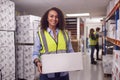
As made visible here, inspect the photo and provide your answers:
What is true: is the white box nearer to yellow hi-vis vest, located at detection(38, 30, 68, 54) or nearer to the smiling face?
yellow hi-vis vest, located at detection(38, 30, 68, 54)

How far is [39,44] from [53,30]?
220mm

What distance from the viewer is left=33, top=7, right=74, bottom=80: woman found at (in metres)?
→ 1.83

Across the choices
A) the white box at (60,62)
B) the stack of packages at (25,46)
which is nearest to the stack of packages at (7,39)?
the stack of packages at (25,46)

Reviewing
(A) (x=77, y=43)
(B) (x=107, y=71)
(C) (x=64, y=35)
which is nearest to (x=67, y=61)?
(C) (x=64, y=35)

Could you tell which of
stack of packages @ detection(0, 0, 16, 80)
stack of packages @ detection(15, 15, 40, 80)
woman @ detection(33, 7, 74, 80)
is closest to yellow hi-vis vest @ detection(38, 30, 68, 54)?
woman @ detection(33, 7, 74, 80)

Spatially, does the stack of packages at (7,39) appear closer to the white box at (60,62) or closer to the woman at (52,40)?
the woman at (52,40)

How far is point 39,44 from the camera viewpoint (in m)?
1.85

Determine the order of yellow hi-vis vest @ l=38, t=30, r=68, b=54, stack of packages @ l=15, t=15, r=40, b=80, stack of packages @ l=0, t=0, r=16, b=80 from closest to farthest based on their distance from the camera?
yellow hi-vis vest @ l=38, t=30, r=68, b=54 → stack of packages @ l=0, t=0, r=16, b=80 → stack of packages @ l=15, t=15, r=40, b=80

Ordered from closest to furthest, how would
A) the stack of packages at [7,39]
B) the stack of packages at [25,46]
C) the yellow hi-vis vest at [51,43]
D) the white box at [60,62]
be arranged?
the white box at [60,62], the yellow hi-vis vest at [51,43], the stack of packages at [7,39], the stack of packages at [25,46]

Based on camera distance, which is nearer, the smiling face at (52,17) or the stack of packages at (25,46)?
the smiling face at (52,17)

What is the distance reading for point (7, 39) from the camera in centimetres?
445

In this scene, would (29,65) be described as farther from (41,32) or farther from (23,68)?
(41,32)

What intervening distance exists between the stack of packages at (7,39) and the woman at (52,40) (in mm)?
2565

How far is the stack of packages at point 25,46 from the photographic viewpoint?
4918 mm
